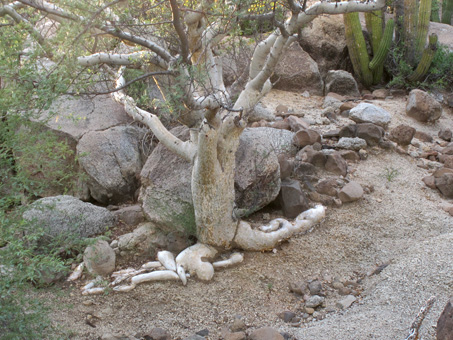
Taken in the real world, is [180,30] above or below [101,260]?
above

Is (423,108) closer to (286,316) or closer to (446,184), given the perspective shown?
(446,184)

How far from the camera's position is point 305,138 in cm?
625

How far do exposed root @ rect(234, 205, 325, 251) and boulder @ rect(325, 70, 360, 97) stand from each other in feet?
13.3

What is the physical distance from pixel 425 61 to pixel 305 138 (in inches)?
142

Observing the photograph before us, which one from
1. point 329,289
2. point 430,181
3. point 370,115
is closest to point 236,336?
point 329,289

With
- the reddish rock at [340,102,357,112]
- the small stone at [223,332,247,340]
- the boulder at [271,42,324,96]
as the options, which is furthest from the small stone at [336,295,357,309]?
the boulder at [271,42,324,96]

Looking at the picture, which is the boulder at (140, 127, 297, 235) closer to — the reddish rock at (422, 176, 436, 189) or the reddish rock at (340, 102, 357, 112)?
the reddish rock at (422, 176, 436, 189)

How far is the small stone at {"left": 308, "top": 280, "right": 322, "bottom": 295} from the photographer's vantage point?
4.34 metres

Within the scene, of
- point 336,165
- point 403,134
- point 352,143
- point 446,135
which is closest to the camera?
point 336,165

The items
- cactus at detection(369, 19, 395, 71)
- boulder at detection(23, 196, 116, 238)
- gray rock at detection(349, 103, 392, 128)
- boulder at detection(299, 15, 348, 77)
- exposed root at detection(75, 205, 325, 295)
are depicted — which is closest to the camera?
exposed root at detection(75, 205, 325, 295)

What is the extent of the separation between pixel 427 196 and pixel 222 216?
2.68m

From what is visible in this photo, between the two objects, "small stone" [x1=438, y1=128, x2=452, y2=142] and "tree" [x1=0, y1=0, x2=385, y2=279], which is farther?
"small stone" [x1=438, y1=128, x2=452, y2=142]

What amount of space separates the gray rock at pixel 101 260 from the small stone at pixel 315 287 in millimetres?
1899

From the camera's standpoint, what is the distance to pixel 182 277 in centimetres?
443
